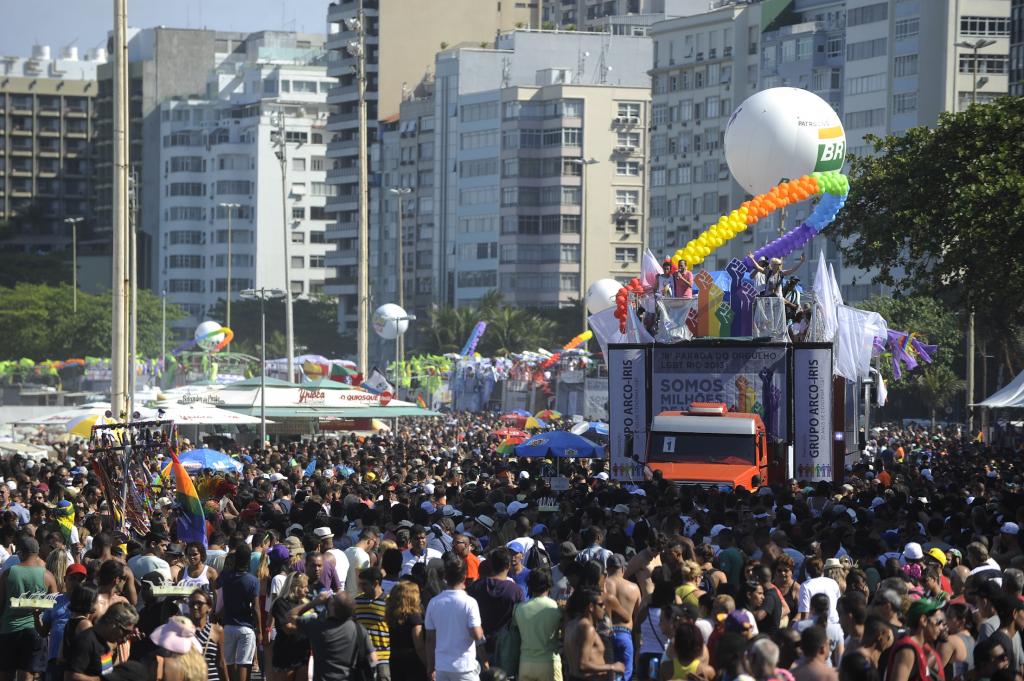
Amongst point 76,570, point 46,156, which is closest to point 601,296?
point 76,570

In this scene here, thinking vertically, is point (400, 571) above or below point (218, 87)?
below

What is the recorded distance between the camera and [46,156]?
178 m

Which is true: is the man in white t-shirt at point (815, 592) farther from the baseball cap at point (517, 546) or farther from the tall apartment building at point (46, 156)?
the tall apartment building at point (46, 156)

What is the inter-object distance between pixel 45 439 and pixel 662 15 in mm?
88695

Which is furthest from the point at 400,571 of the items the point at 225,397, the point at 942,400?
the point at 942,400

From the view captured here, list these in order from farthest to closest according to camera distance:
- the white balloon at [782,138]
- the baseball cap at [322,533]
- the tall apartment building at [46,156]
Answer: the tall apartment building at [46,156], the white balloon at [782,138], the baseball cap at [322,533]

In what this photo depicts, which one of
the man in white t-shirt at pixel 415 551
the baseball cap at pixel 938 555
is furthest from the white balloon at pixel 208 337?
the baseball cap at pixel 938 555

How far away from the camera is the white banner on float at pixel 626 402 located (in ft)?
95.0

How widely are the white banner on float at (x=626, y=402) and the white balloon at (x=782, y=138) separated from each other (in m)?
5.73

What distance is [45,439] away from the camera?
49.2 metres

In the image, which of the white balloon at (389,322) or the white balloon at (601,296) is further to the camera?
the white balloon at (389,322)

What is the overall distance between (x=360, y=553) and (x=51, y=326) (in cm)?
11387

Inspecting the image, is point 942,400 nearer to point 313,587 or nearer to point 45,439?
point 45,439

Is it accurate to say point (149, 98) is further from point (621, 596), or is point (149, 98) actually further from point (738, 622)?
point (738, 622)
